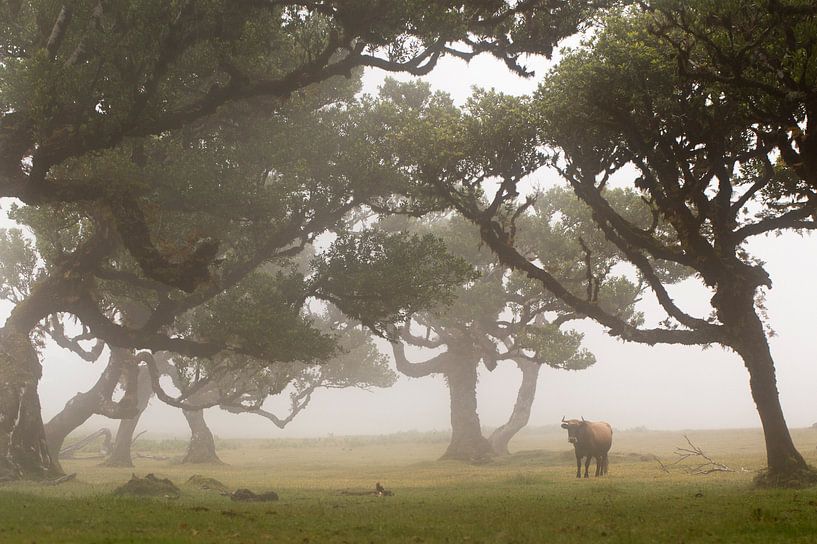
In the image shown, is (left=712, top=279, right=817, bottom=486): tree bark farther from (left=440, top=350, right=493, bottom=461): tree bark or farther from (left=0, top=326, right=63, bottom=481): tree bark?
(left=0, top=326, right=63, bottom=481): tree bark

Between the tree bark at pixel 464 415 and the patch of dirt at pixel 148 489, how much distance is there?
28367mm

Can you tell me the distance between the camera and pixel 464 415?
1855 inches

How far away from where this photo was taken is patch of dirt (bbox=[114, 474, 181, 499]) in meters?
18.5

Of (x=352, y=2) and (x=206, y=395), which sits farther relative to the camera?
(x=206, y=395)

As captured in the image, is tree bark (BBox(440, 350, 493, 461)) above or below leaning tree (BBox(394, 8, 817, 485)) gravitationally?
below

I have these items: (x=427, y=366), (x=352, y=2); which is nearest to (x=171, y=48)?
(x=352, y=2)

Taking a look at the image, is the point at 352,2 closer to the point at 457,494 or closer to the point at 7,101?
the point at 7,101

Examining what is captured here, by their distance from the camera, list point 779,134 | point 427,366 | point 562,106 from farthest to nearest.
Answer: point 427,366 → point 562,106 → point 779,134

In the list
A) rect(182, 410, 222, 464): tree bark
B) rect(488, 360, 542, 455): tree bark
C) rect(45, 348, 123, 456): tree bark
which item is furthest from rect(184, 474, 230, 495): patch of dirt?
rect(488, 360, 542, 455): tree bark

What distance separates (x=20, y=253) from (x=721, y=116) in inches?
1576

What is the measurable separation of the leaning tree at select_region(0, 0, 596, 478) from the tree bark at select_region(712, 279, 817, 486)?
11.2m

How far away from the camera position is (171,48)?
1814cm

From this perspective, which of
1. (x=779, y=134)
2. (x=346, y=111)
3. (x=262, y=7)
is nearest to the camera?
(x=779, y=134)

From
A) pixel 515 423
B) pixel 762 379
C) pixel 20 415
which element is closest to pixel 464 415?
pixel 515 423
